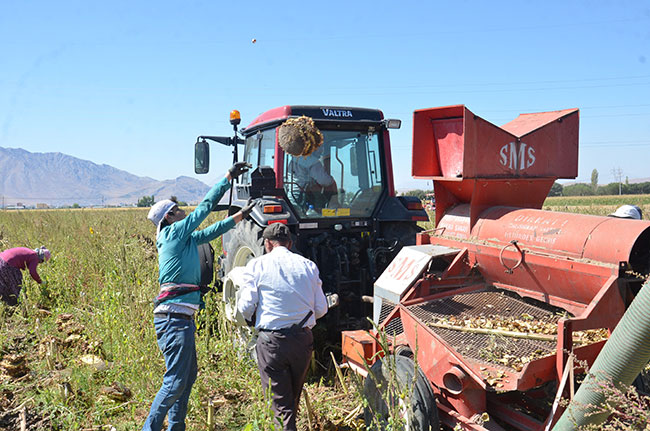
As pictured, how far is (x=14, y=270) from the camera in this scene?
6.57 meters

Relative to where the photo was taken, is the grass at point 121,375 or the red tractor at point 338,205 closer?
the grass at point 121,375

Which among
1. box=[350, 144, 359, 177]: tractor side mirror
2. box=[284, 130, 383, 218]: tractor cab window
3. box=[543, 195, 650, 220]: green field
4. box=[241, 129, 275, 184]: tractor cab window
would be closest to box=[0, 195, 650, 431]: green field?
box=[284, 130, 383, 218]: tractor cab window

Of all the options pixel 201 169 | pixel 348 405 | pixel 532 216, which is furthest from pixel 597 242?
pixel 201 169

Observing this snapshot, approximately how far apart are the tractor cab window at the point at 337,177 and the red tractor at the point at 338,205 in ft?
0.04

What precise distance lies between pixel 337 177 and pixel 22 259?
14.5ft

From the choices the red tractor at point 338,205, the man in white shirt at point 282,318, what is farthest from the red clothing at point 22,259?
the man in white shirt at point 282,318

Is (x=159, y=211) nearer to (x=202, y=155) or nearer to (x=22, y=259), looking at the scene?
(x=202, y=155)

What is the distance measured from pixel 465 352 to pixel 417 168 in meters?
1.73

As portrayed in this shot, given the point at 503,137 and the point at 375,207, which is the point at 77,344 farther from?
the point at 503,137

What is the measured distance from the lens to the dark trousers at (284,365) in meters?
3.15

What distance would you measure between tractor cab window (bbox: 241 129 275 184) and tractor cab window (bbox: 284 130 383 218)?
0.38 metres

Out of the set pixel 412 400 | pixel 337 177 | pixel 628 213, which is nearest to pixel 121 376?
pixel 412 400

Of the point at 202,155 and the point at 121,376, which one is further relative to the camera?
the point at 202,155

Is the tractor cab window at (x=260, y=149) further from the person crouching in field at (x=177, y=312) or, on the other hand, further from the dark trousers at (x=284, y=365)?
the dark trousers at (x=284, y=365)
